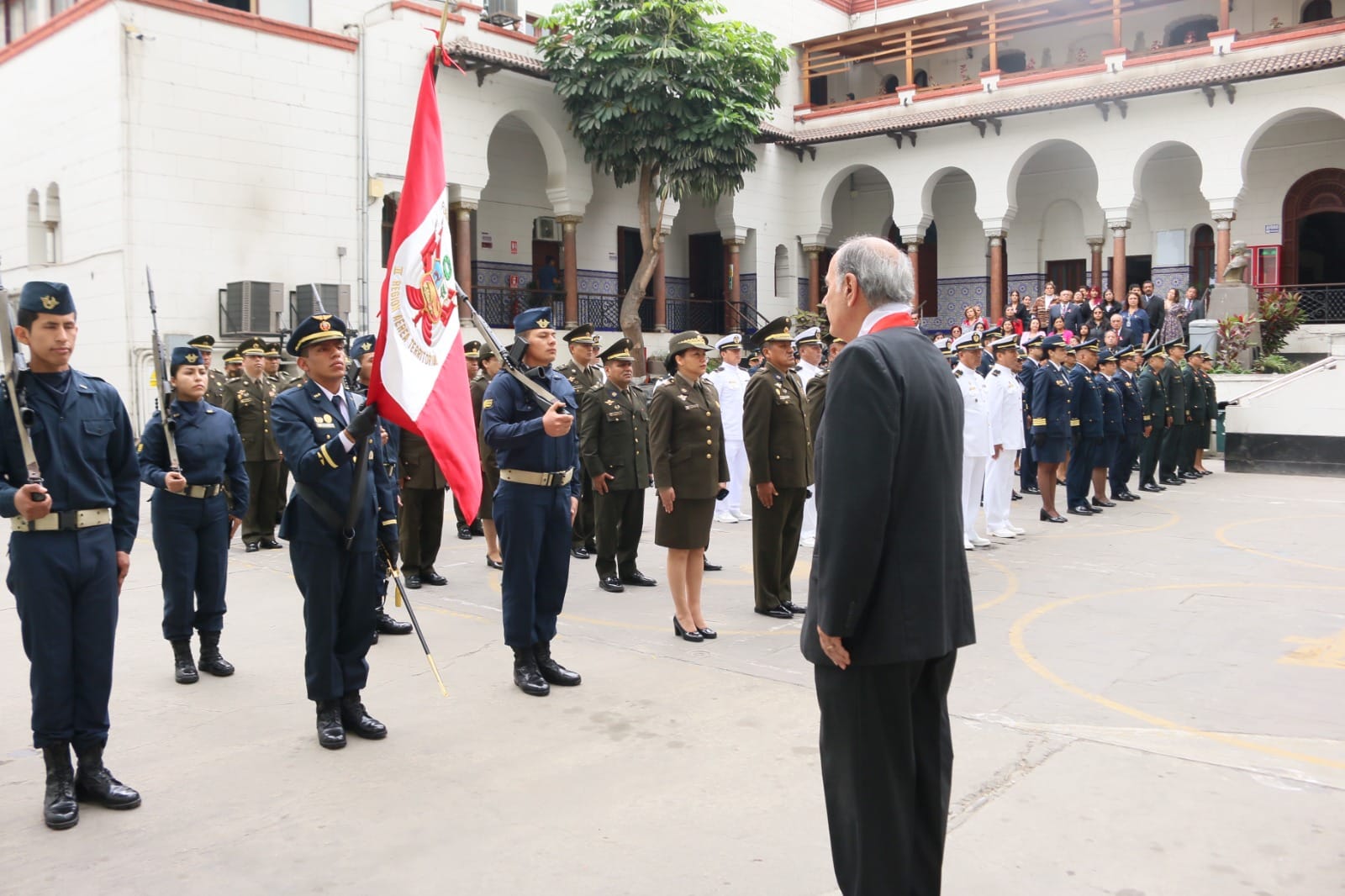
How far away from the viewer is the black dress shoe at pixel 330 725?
4578mm

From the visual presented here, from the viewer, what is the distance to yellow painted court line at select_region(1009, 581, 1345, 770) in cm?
449

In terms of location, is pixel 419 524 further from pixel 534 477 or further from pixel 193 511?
pixel 534 477

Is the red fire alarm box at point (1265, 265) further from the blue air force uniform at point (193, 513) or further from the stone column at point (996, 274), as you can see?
the blue air force uniform at point (193, 513)

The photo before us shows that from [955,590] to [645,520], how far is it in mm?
8788

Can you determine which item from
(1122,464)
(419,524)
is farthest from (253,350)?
(1122,464)

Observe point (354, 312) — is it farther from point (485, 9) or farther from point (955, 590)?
point (955, 590)

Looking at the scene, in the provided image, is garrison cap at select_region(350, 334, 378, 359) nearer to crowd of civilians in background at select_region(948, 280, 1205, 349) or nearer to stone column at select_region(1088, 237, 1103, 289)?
crowd of civilians in background at select_region(948, 280, 1205, 349)

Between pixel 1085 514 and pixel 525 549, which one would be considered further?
pixel 1085 514

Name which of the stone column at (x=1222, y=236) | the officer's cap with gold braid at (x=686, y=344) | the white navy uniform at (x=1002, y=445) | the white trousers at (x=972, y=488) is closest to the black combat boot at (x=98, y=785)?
the officer's cap with gold braid at (x=686, y=344)

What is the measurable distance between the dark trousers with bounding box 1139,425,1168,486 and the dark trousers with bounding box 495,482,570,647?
36.1 feet

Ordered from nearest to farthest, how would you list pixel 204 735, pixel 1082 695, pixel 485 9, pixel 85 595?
pixel 85 595 < pixel 204 735 < pixel 1082 695 < pixel 485 9

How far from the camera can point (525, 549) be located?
17.4 feet

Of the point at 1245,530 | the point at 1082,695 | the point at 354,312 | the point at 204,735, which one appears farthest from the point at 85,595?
the point at 354,312

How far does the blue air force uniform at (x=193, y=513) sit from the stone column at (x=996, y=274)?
73.3 feet
